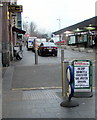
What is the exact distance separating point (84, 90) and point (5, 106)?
7.00 ft

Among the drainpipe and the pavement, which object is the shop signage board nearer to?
the pavement

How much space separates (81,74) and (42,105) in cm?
132

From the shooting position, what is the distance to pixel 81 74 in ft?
20.4

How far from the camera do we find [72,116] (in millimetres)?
5328

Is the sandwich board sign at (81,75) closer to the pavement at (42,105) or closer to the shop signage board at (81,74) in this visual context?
the shop signage board at (81,74)

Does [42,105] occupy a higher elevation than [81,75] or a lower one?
lower

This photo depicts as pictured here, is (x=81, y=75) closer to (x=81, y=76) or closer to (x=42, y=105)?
(x=81, y=76)

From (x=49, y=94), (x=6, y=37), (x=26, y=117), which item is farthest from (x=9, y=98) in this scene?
(x=6, y=37)

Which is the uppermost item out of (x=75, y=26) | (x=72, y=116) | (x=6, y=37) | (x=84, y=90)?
(x=75, y=26)

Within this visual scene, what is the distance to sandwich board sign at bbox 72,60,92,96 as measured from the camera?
6180mm

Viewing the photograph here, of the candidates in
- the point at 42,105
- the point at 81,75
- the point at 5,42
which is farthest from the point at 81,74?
the point at 5,42

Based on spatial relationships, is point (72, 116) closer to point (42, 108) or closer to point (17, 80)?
point (42, 108)

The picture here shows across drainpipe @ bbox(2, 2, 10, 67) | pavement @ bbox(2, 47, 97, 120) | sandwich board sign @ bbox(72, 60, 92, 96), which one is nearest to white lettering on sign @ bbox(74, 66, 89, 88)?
sandwich board sign @ bbox(72, 60, 92, 96)

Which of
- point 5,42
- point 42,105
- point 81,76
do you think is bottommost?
point 42,105
